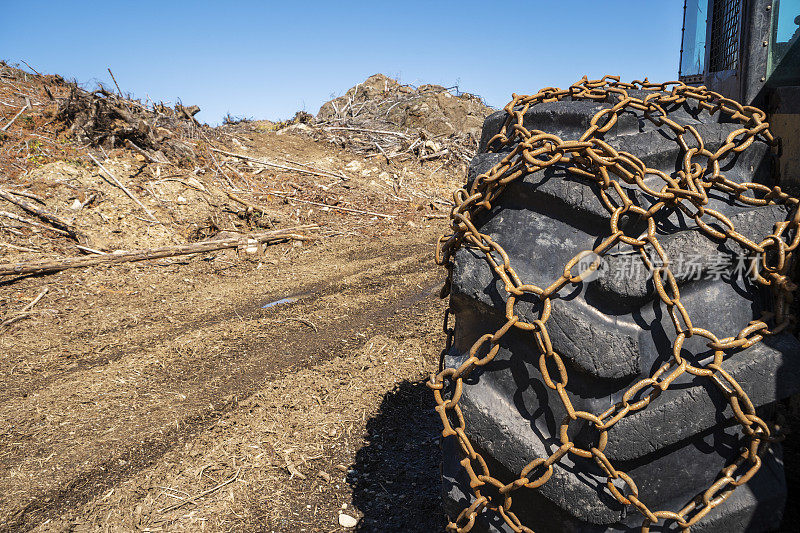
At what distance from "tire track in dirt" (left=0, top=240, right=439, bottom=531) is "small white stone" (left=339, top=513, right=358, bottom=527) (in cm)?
109

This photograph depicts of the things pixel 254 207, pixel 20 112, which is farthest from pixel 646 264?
pixel 20 112

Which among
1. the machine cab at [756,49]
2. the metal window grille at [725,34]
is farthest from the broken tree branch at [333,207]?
the machine cab at [756,49]

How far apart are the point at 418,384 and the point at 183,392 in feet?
4.63

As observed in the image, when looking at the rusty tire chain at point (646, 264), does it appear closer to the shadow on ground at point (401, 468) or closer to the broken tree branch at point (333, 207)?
the shadow on ground at point (401, 468)

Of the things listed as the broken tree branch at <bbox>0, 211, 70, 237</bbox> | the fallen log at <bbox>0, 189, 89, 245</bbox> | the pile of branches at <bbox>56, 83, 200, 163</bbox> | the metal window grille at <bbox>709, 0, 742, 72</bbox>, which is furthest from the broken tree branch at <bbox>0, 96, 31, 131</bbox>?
the metal window grille at <bbox>709, 0, 742, 72</bbox>

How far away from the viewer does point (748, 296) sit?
1289mm

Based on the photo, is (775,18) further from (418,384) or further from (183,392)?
(183,392)

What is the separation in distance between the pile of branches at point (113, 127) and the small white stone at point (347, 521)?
25.9 ft

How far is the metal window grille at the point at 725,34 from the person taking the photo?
219 centimetres

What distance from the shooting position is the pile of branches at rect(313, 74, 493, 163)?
42.1ft

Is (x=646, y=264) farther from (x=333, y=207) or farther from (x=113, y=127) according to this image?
(x=113, y=127)

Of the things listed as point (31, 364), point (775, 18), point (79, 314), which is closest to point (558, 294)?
point (775, 18)

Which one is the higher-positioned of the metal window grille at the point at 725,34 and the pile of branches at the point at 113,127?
the pile of branches at the point at 113,127

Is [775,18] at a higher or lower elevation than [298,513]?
higher
